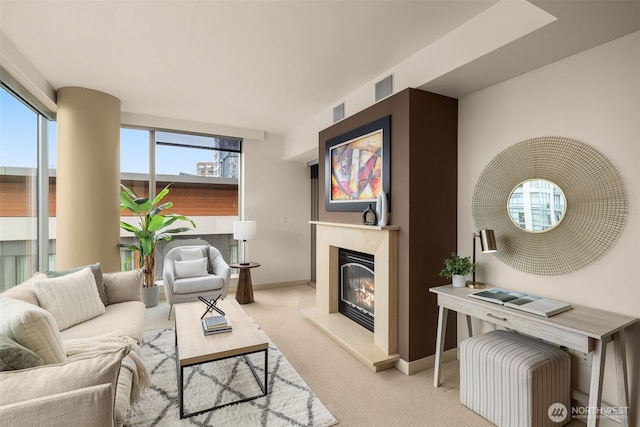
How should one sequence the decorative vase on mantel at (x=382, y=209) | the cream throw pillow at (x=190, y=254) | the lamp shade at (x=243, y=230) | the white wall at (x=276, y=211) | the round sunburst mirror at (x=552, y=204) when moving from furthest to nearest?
the white wall at (x=276, y=211) → the lamp shade at (x=243, y=230) → the cream throw pillow at (x=190, y=254) → the decorative vase on mantel at (x=382, y=209) → the round sunburst mirror at (x=552, y=204)

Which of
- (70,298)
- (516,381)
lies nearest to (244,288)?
(70,298)

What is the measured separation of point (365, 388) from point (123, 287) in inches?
93.8

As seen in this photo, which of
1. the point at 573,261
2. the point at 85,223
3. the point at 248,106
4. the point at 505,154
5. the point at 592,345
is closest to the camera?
the point at 592,345

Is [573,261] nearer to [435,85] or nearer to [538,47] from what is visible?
[538,47]

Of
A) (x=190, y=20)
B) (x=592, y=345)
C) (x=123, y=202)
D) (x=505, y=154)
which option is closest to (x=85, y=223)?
(x=123, y=202)

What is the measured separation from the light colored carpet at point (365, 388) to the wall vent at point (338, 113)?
2.48 m

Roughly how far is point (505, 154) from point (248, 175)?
3.87 meters

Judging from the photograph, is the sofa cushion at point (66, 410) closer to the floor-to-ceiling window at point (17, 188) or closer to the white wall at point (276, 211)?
the floor-to-ceiling window at point (17, 188)

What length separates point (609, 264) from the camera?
1.90 meters

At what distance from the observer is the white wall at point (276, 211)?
5.25 meters

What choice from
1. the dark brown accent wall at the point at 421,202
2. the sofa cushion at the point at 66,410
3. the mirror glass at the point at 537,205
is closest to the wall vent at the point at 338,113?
the dark brown accent wall at the point at 421,202

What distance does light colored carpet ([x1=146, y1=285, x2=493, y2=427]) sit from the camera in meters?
1.98

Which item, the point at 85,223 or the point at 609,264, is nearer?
the point at 609,264

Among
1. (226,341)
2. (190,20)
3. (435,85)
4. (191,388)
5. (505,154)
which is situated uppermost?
(190,20)
